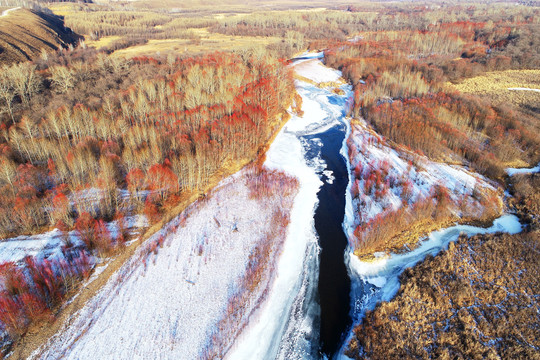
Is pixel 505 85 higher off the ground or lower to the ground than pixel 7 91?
lower

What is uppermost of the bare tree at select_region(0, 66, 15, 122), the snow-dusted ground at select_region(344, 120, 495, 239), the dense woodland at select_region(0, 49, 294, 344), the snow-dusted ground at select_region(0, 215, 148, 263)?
the bare tree at select_region(0, 66, 15, 122)

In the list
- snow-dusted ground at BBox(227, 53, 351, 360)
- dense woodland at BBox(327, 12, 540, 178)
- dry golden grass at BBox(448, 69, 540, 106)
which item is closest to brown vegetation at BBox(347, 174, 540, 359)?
snow-dusted ground at BBox(227, 53, 351, 360)

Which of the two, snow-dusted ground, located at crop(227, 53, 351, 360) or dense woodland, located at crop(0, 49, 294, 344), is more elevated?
dense woodland, located at crop(0, 49, 294, 344)

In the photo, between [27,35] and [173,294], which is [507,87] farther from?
[27,35]

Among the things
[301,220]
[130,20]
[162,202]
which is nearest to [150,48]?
[130,20]

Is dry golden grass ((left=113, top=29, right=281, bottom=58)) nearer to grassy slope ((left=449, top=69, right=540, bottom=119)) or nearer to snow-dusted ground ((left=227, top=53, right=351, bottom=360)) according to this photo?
snow-dusted ground ((left=227, top=53, right=351, bottom=360))

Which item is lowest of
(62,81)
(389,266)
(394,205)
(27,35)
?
(389,266)

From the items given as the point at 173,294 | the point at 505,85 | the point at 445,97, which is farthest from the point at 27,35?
the point at 505,85

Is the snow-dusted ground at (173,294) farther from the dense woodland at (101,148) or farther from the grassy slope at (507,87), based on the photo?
the grassy slope at (507,87)
